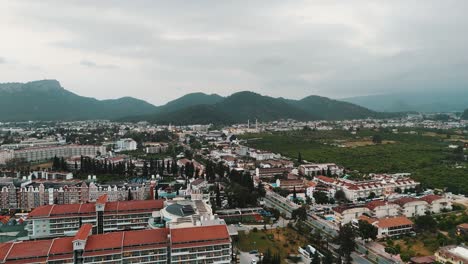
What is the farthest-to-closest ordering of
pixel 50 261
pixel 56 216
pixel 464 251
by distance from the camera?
pixel 56 216
pixel 464 251
pixel 50 261

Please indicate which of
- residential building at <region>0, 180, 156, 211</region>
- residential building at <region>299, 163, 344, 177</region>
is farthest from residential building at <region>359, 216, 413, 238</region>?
residential building at <region>0, 180, 156, 211</region>

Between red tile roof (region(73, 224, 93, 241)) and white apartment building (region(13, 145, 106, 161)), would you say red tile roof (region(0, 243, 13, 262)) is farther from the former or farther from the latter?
white apartment building (region(13, 145, 106, 161))

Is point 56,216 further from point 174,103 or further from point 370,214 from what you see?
point 174,103

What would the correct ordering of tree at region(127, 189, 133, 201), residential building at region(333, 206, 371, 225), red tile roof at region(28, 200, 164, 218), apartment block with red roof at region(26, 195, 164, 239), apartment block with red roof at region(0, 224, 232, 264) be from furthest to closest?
1. tree at region(127, 189, 133, 201)
2. residential building at region(333, 206, 371, 225)
3. red tile roof at region(28, 200, 164, 218)
4. apartment block with red roof at region(26, 195, 164, 239)
5. apartment block with red roof at region(0, 224, 232, 264)

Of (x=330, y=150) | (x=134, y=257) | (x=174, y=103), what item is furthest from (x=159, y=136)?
(x=174, y=103)

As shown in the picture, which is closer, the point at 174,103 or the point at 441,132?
the point at 441,132

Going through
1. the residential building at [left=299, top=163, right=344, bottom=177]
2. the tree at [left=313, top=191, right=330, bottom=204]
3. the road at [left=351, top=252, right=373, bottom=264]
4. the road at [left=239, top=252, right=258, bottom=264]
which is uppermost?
the residential building at [left=299, top=163, right=344, bottom=177]

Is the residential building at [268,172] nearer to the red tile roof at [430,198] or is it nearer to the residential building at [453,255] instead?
the red tile roof at [430,198]

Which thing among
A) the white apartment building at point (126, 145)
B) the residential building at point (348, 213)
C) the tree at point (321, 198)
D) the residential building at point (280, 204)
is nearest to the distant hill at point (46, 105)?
the white apartment building at point (126, 145)
